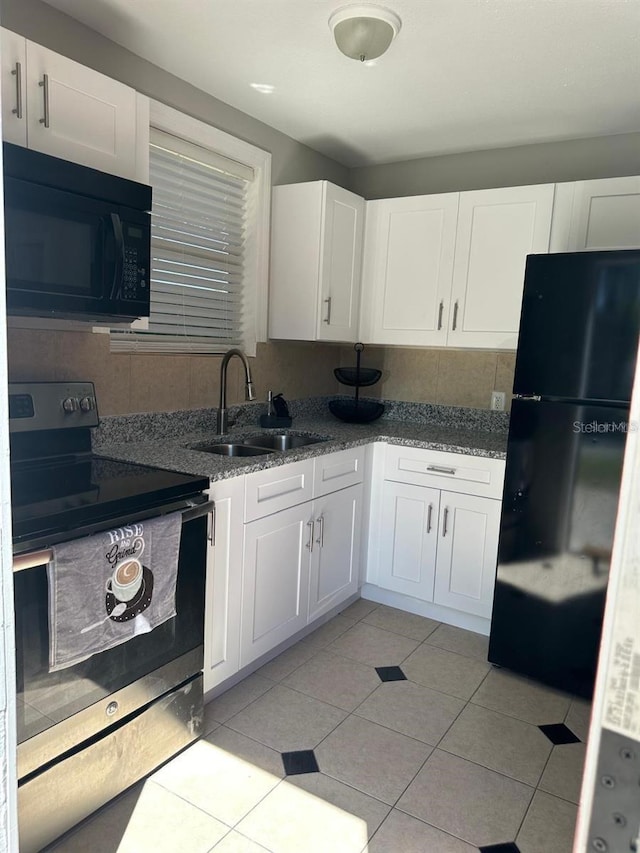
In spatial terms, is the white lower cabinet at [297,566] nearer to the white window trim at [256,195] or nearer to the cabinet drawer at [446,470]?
the cabinet drawer at [446,470]

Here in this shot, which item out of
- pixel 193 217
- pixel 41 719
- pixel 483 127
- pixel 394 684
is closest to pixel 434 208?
A: pixel 483 127

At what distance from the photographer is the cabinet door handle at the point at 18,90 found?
5.47 ft

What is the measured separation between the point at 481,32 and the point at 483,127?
3.05 ft

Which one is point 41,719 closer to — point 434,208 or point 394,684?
point 394,684

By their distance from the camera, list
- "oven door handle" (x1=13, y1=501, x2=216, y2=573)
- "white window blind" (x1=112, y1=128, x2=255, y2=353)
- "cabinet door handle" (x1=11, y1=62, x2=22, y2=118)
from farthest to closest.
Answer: "white window blind" (x1=112, y1=128, x2=255, y2=353)
"cabinet door handle" (x1=11, y1=62, x2=22, y2=118)
"oven door handle" (x1=13, y1=501, x2=216, y2=573)

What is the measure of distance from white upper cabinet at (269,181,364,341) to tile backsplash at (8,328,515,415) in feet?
0.86

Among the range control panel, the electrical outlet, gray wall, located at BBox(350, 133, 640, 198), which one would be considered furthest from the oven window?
gray wall, located at BBox(350, 133, 640, 198)

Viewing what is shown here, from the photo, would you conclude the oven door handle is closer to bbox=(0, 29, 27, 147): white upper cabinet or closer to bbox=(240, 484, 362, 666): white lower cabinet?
bbox=(240, 484, 362, 666): white lower cabinet


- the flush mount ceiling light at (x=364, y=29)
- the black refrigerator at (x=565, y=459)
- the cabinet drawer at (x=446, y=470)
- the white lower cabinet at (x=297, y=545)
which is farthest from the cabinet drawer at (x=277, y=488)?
the flush mount ceiling light at (x=364, y=29)

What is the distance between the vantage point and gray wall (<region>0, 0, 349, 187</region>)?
6.46ft

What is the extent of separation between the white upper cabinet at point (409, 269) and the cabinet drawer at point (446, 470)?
25.2 inches

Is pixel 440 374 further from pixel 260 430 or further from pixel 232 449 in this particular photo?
pixel 232 449

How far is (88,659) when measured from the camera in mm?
1560

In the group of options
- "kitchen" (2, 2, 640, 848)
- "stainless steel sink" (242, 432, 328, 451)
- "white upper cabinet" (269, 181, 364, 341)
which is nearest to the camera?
"kitchen" (2, 2, 640, 848)
